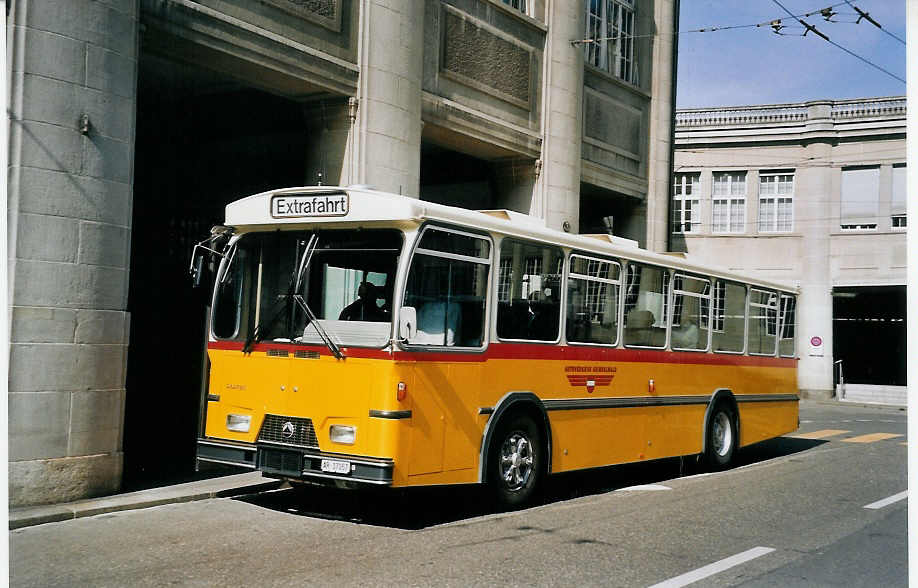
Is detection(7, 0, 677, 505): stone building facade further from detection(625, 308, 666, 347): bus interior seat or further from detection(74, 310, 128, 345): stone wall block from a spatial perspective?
detection(625, 308, 666, 347): bus interior seat

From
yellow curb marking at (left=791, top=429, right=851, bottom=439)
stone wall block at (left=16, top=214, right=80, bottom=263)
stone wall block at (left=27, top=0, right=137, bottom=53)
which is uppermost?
stone wall block at (left=27, top=0, right=137, bottom=53)

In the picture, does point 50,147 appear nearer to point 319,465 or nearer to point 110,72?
point 110,72

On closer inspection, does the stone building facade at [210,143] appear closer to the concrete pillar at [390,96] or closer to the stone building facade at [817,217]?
the concrete pillar at [390,96]

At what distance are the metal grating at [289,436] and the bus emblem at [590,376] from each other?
10.0 feet

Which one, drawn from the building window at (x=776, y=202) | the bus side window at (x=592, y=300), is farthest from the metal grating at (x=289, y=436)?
the building window at (x=776, y=202)

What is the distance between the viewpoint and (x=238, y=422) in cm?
900

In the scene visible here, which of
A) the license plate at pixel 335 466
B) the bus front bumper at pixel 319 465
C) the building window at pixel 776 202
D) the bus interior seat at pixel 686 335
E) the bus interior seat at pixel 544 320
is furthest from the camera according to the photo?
the building window at pixel 776 202

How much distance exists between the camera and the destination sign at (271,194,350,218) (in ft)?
28.3

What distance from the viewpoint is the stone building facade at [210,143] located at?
30.6ft

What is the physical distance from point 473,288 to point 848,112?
100 ft

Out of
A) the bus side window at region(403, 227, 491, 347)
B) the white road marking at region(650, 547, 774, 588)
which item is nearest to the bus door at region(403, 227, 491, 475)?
the bus side window at region(403, 227, 491, 347)

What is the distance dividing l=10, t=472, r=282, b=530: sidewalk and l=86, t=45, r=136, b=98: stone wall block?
406 centimetres

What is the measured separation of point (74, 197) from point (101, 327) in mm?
1305

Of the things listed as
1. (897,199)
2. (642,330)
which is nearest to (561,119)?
(642,330)
